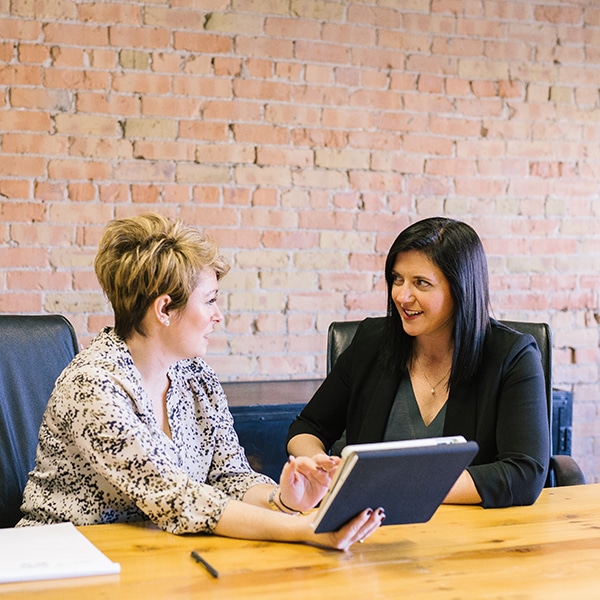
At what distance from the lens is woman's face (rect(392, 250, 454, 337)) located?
7.48ft

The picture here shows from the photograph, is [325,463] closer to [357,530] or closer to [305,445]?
[357,530]

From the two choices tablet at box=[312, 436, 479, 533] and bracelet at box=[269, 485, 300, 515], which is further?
bracelet at box=[269, 485, 300, 515]

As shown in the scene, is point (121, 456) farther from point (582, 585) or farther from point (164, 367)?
point (582, 585)

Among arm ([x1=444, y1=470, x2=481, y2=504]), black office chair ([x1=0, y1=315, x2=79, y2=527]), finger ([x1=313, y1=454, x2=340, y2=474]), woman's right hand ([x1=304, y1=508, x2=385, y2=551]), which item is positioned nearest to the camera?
woman's right hand ([x1=304, y1=508, x2=385, y2=551])

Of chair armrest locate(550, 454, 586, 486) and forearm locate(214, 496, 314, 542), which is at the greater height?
forearm locate(214, 496, 314, 542)

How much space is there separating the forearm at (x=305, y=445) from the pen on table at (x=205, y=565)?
75 centimetres

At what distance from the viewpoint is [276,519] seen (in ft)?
5.48

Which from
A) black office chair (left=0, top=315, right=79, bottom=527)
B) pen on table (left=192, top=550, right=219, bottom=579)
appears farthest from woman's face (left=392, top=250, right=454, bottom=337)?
pen on table (left=192, top=550, right=219, bottom=579)

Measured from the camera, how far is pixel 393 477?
152 centimetres

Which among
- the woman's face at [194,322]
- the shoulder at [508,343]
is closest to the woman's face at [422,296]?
the shoulder at [508,343]

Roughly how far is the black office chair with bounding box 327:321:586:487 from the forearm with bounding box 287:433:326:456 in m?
0.31

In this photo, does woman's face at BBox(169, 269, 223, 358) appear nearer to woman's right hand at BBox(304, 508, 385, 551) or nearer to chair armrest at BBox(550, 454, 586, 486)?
woman's right hand at BBox(304, 508, 385, 551)

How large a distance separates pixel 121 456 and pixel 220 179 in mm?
1761

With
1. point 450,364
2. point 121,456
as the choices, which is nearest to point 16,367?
point 121,456
